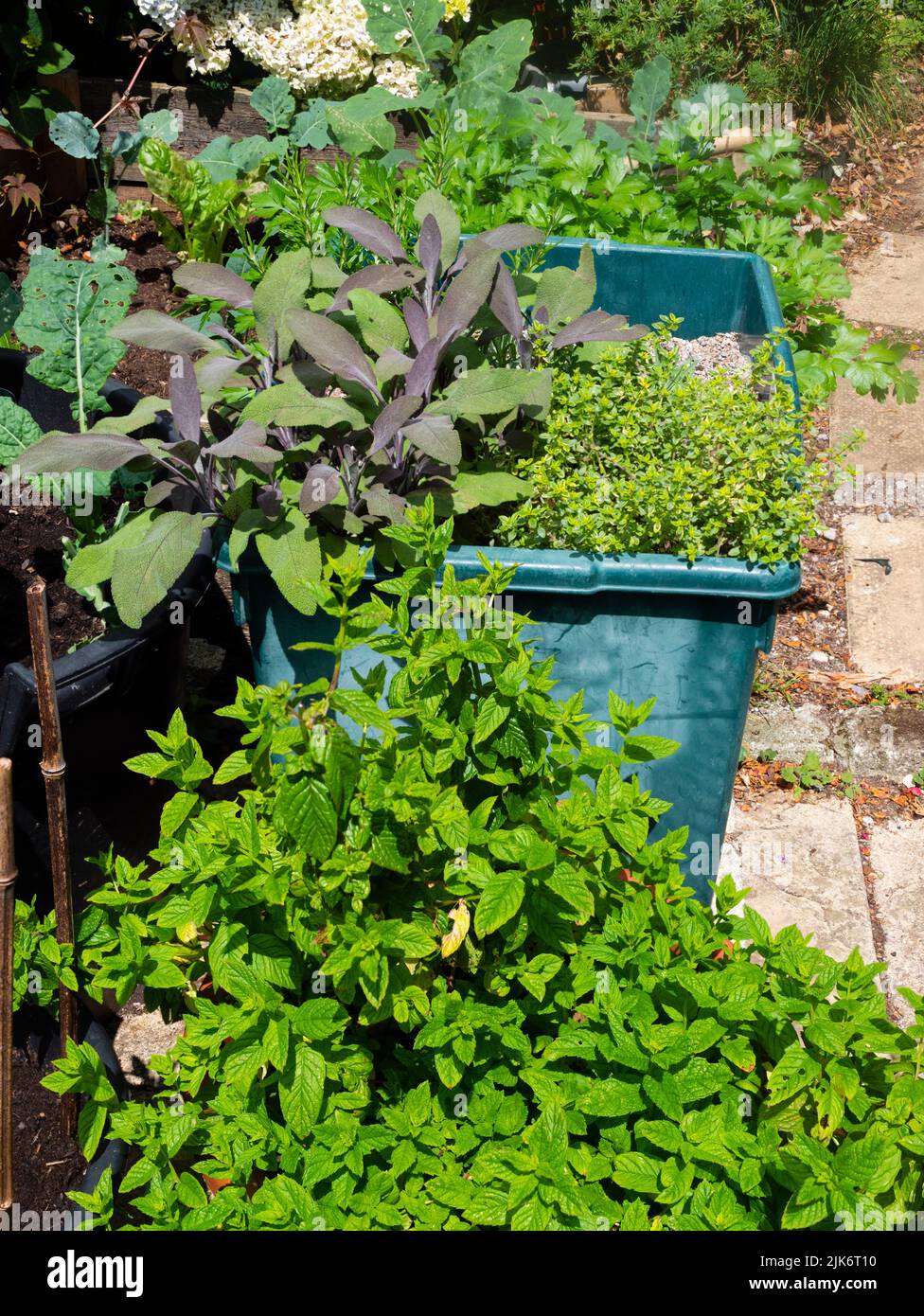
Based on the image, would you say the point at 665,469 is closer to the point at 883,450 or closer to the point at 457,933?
the point at 457,933

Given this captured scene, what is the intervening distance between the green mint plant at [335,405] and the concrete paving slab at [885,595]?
1504 millimetres

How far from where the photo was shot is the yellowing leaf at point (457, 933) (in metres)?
1.73

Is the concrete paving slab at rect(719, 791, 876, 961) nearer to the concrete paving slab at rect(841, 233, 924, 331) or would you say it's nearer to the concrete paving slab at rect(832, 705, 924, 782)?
the concrete paving slab at rect(832, 705, 924, 782)

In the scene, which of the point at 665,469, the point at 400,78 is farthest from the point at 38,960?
the point at 400,78

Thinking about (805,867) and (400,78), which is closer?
(805,867)

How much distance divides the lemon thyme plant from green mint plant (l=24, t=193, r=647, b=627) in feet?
1.31

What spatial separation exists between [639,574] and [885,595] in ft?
5.73

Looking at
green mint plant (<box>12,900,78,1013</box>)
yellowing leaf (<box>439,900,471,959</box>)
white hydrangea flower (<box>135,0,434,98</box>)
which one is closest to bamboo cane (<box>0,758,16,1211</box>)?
green mint plant (<box>12,900,78,1013</box>)

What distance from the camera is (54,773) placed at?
189cm

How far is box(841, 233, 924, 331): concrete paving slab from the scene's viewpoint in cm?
488

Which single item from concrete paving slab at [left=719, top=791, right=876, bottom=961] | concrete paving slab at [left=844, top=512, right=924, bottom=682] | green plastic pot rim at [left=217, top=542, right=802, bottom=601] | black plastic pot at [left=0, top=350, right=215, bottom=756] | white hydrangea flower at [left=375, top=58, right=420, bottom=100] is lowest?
concrete paving slab at [left=719, top=791, right=876, bottom=961]

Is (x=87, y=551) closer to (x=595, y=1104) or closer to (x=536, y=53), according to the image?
Result: (x=595, y=1104)

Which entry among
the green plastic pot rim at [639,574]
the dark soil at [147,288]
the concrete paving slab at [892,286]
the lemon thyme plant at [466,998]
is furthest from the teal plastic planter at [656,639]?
the concrete paving slab at [892,286]

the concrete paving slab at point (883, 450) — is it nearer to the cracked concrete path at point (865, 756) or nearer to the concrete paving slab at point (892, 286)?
the cracked concrete path at point (865, 756)
